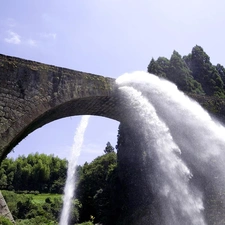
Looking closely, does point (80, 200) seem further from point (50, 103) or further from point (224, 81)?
point (50, 103)

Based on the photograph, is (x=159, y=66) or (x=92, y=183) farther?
(x=92, y=183)

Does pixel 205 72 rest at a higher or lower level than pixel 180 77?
higher

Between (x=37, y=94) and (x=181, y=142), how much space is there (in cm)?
530

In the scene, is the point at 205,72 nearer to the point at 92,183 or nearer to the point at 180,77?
the point at 180,77

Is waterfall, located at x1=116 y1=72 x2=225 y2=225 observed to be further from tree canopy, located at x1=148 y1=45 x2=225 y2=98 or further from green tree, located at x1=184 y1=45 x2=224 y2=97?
green tree, located at x1=184 y1=45 x2=224 y2=97

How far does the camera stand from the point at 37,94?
774cm

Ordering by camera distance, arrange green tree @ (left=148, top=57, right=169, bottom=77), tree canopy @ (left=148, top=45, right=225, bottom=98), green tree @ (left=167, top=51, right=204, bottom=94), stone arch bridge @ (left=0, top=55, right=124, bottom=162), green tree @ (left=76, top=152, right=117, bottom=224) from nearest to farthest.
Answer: stone arch bridge @ (left=0, top=55, right=124, bottom=162)
green tree @ (left=167, top=51, right=204, bottom=94)
tree canopy @ (left=148, top=45, right=225, bottom=98)
green tree @ (left=148, top=57, right=169, bottom=77)
green tree @ (left=76, top=152, right=117, bottom=224)

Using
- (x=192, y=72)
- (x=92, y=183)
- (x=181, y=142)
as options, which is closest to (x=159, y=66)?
(x=192, y=72)

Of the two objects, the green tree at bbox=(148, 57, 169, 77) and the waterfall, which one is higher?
the green tree at bbox=(148, 57, 169, 77)

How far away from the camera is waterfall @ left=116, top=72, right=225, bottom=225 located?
9.69m

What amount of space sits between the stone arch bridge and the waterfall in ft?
3.53

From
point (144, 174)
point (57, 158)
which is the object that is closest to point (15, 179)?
point (57, 158)

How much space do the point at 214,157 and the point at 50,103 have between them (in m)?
5.90

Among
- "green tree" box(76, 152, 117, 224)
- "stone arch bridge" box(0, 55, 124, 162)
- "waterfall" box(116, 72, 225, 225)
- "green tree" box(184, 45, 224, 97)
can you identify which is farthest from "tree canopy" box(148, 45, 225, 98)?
"stone arch bridge" box(0, 55, 124, 162)
